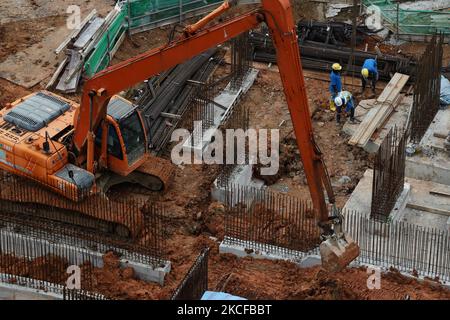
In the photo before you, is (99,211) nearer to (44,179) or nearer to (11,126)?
(44,179)

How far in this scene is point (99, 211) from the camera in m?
21.0

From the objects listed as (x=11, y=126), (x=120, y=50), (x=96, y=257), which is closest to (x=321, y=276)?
(x=96, y=257)

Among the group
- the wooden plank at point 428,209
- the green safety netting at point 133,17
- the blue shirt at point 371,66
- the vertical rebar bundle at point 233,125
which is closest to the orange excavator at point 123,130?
the vertical rebar bundle at point 233,125

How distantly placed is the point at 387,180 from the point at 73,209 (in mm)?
7053

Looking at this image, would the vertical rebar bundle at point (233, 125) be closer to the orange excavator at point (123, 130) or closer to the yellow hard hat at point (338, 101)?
the orange excavator at point (123, 130)

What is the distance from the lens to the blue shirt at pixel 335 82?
25.7 meters

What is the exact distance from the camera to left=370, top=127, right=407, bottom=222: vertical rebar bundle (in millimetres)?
20875

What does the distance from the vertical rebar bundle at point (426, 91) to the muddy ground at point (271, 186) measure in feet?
5.32

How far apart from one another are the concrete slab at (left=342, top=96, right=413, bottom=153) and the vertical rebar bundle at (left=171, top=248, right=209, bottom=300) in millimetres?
7430

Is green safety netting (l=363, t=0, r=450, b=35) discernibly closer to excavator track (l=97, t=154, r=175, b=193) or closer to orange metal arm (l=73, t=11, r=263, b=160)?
excavator track (l=97, t=154, r=175, b=193)

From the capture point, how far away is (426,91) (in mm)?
24125

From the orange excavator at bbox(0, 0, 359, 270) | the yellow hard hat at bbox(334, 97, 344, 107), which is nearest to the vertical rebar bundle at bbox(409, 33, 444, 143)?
the yellow hard hat at bbox(334, 97, 344, 107)

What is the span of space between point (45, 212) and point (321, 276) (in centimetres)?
664

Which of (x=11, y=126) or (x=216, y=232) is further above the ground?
(x=11, y=126)
